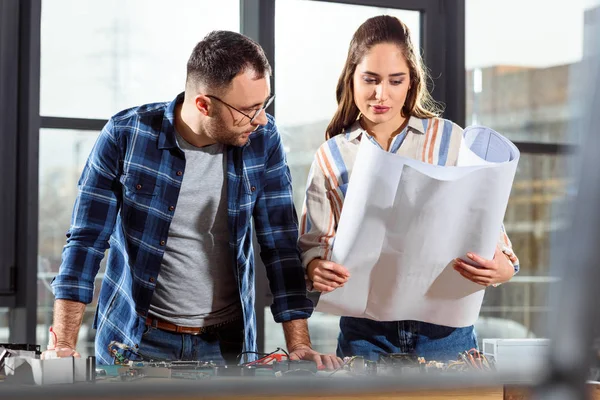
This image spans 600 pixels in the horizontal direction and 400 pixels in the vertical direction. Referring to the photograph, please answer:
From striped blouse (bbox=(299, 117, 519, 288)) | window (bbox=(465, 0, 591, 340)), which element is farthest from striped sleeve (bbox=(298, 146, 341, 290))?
window (bbox=(465, 0, 591, 340))

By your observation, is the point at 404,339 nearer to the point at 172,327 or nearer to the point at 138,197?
the point at 172,327

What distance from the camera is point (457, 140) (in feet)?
5.38

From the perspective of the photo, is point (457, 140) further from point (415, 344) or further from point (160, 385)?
point (160, 385)

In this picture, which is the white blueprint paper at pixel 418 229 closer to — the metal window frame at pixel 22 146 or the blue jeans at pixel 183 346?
the blue jeans at pixel 183 346

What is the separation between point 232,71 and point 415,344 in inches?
25.5

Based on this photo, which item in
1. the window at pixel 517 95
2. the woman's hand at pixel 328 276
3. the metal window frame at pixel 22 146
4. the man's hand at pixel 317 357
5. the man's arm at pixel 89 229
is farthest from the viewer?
the window at pixel 517 95

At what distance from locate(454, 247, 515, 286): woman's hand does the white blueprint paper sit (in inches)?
0.6

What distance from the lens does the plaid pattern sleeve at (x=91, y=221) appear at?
63.5 inches

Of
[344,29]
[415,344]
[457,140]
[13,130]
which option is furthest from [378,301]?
[344,29]

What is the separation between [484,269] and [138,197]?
67 centimetres

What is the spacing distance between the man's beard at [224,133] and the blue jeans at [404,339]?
16.4 inches

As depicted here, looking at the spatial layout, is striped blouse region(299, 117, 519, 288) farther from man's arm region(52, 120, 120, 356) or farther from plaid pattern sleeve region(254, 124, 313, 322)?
man's arm region(52, 120, 120, 356)

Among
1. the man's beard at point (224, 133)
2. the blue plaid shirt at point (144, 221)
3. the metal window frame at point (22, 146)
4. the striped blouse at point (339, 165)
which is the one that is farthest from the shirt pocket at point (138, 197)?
the metal window frame at point (22, 146)

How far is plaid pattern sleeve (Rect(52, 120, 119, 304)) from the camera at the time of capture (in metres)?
1.61
